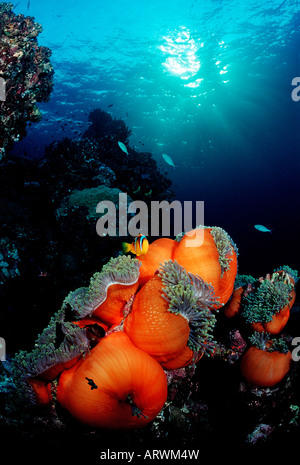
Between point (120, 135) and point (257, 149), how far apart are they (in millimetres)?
44773

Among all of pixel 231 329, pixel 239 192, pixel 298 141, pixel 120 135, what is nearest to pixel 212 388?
pixel 231 329

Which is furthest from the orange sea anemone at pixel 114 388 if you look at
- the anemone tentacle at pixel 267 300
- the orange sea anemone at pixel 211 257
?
the anemone tentacle at pixel 267 300

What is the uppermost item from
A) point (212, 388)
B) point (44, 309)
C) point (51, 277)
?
point (51, 277)

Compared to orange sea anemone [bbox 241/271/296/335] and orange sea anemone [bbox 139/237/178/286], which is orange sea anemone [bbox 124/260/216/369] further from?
orange sea anemone [bbox 241/271/296/335]

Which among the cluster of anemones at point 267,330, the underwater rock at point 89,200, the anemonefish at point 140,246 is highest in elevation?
the underwater rock at point 89,200

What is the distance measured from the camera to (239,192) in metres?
75.2

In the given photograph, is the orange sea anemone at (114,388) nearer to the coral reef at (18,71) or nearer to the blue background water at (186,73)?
the coral reef at (18,71)

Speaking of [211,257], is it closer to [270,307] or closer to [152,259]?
[152,259]

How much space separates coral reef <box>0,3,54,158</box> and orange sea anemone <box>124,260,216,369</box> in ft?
10.1

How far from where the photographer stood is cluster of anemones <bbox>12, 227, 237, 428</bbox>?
6.31 ft

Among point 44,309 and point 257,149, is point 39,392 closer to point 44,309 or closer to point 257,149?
point 44,309

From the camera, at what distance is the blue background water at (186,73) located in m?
15.3
